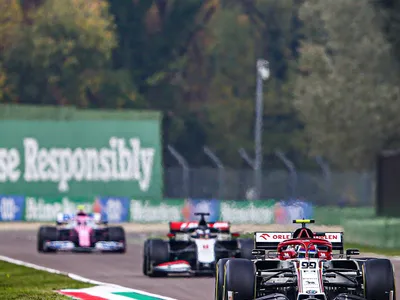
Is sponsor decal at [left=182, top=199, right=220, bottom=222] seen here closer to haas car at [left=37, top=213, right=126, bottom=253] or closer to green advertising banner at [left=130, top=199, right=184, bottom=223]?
green advertising banner at [left=130, top=199, right=184, bottom=223]

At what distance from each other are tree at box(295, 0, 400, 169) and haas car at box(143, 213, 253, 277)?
3985cm

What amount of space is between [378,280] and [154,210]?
4127 centimetres

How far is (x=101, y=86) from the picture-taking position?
3391 inches

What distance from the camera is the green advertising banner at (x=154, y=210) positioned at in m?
55.0

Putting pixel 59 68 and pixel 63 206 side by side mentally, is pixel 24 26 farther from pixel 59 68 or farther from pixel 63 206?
pixel 63 206

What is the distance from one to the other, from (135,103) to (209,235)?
63.5 meters

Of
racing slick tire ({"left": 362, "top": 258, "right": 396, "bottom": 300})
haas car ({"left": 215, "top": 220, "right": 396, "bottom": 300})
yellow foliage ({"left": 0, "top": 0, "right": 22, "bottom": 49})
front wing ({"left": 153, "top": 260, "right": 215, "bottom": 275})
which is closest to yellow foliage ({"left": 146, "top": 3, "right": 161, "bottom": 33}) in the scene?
yellow foliage ({"left": 0, "top": 0, "right": 22, "bottom": 49})

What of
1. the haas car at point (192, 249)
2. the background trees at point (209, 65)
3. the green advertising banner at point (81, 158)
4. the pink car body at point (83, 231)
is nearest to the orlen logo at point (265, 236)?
the haas car at point (192, 249)

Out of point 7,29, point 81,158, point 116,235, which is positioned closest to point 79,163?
point 81,158

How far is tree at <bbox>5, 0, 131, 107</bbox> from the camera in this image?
82500 mm

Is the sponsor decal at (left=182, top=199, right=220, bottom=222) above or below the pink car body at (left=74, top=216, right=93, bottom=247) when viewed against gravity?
above

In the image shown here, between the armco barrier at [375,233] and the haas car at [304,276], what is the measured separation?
18917mm

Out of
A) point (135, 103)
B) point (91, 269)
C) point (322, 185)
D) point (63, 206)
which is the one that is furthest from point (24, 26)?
point (91, 269)

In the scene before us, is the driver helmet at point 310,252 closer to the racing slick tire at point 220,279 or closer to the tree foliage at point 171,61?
the racing slick tire at point 220,279
